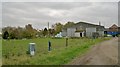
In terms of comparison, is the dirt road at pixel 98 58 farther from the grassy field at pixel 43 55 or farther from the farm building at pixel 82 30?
the farm building at pixel 82 30

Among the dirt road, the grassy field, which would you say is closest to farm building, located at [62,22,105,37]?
the grassy field

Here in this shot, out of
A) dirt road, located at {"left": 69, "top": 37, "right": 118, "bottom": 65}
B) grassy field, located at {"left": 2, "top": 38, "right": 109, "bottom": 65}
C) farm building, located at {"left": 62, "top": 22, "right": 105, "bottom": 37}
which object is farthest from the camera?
farm building, located at {"left": 62, "top": 22, "right": 105, "bottom": 37}

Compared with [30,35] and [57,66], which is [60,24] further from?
[57,66]

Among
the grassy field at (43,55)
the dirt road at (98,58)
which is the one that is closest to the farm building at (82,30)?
the grassy field at (43,55)

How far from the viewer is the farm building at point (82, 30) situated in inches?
3452

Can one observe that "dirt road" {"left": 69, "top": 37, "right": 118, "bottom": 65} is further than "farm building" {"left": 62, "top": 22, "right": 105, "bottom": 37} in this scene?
No

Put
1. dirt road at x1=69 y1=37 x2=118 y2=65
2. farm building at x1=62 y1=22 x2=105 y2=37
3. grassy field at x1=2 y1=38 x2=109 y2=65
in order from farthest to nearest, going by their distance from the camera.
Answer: farm building at x1=62 y1=22 x2=105 y2=37, grassy field at x1=2 y1=38 x2=109 y2=65, dirt road at x1=69 y1=37 x2=118 y2=65

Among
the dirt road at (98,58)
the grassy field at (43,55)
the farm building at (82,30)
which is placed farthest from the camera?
the farm building at (82,30)

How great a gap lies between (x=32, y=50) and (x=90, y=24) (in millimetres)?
77893

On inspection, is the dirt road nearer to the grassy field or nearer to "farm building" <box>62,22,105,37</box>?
the grassy field

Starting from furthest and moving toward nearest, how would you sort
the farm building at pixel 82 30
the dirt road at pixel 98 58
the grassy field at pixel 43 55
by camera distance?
the farm building at pixel 82 30
the grassy field at pixel 43 55
the dirt road at pixel 98 58

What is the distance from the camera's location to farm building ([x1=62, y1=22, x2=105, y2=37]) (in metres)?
87.7

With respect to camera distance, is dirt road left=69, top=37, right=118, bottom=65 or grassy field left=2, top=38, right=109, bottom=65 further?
grassy field left=2, top=38, right=109, bottom=65

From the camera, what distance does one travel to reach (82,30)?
9069 centimetres
